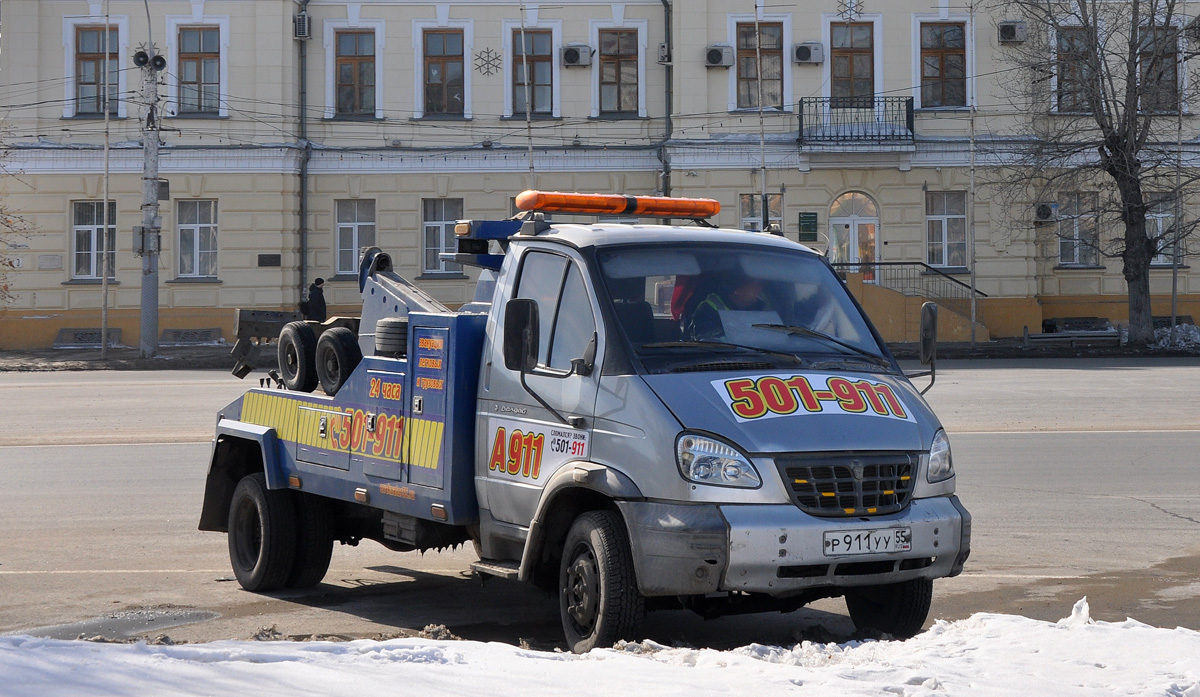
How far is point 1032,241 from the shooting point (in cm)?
3553

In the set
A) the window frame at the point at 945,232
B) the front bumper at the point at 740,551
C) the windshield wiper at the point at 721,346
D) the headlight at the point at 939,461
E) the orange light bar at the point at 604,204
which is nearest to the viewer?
the front bumper at the point at 740,551

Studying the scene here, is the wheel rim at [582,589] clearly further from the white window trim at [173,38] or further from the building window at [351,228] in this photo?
the white window trim at [173,38]

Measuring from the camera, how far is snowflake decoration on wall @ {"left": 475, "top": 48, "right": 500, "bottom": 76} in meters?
36.4

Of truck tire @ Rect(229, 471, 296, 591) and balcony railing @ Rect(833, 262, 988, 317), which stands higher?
balcony railing @ Rect(833, 262, 988, 317)

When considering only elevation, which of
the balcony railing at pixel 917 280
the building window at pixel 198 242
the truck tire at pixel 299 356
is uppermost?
the building window at pixel 198 242

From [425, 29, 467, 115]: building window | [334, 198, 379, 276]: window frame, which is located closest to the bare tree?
[425, 29, 467, 115]: building window

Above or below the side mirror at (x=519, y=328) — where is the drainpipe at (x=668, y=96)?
above

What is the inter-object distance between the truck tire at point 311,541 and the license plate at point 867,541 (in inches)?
144

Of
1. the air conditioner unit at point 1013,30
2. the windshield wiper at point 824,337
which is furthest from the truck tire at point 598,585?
the air conditioner unit at point 1013,30

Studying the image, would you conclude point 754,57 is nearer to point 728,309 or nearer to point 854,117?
point 854,117

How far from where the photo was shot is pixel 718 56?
115 feet

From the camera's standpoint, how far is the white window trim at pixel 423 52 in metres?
36.3

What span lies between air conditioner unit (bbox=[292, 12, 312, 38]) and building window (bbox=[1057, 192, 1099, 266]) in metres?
20.4

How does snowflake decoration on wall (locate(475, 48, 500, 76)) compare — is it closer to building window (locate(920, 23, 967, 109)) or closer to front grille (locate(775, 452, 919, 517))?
building window (locate(920, 23, 967, 109))
